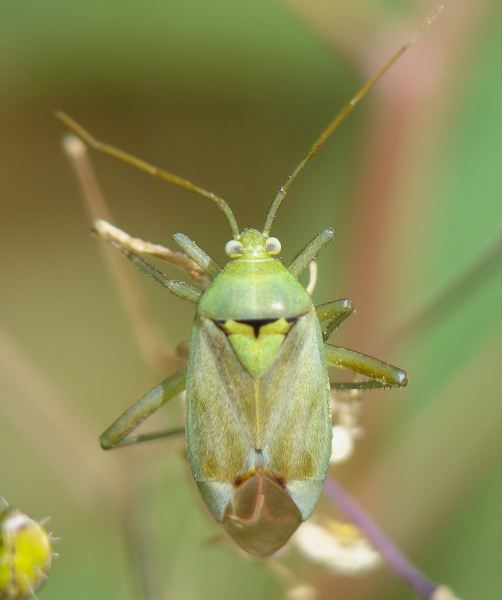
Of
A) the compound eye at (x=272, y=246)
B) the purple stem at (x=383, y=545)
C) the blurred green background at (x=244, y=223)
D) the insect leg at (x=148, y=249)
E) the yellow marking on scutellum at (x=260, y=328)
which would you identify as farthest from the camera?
the blurred green background at (x=244, y=223)

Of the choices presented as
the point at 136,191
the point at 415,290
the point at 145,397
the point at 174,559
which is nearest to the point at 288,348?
the point at 145,397

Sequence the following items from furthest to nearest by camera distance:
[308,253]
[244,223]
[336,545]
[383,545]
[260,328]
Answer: [244,223]
[308,253]
[336,545]
[260,328]
[383,545]

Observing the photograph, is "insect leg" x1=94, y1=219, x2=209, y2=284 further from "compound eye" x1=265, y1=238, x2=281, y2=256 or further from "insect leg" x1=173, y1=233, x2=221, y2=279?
"compound eye" x1=265, y1=238, x2=281, y2=256

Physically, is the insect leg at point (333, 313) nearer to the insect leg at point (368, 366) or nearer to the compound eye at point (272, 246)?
the insect leg at point (368, 366)

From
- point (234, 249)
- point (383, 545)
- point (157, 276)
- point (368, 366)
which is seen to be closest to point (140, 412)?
point (157, 276)

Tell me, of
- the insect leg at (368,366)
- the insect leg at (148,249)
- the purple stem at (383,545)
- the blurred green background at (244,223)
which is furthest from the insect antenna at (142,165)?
the purple stem at (383,545)

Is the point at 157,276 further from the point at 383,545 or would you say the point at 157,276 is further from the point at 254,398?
the point at 383,545

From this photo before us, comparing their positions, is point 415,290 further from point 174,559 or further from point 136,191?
point 136,191
